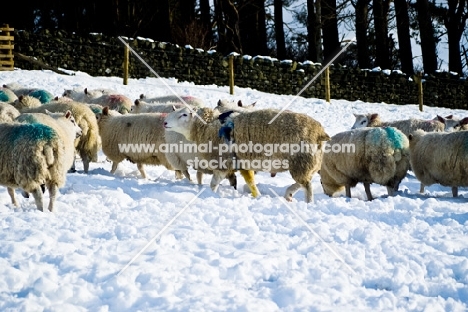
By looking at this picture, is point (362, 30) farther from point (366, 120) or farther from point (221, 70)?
point (366, 120)

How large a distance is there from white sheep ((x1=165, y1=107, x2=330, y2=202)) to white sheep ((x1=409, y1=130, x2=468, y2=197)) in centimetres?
217

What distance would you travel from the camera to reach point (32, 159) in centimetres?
694

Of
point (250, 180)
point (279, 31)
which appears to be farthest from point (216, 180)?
point (279, 31)

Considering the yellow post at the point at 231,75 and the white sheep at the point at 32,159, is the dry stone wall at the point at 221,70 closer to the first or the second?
the yellow post at the point at 231,75

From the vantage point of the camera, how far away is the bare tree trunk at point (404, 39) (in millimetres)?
28578

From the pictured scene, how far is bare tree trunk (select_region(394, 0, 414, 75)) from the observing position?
2858 centimetres

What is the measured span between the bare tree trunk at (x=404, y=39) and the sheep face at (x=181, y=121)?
2017cm

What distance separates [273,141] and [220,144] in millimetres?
858

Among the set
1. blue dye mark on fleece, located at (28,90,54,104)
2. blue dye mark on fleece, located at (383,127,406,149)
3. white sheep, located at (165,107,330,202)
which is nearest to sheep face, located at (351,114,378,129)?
blue dye mark on fleece, located at (383,127,406,149)

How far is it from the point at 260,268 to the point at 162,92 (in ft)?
51.3

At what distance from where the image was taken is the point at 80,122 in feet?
34.7

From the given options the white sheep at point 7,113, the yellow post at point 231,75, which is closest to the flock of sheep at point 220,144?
the white sheep at point 7,113

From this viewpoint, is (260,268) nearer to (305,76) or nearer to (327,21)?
(305,76)

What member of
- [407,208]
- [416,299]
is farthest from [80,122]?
[416,299]
